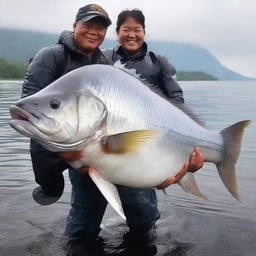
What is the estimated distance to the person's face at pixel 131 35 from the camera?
5273 mm


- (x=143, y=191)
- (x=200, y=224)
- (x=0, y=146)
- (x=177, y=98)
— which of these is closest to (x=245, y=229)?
(x=200, y=224)

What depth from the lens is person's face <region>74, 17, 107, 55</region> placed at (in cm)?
462

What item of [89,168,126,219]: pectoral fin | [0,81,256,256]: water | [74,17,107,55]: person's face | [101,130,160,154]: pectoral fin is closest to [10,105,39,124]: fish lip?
[101,130,160,154]: pectoral fin

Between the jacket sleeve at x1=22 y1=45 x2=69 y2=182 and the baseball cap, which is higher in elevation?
the baseball cap

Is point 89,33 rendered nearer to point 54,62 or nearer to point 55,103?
point 54,62

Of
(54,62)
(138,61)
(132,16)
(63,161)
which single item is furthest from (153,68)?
(63,161)

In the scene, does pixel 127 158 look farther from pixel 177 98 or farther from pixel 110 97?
pixel 177 98

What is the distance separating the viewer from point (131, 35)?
5258mm

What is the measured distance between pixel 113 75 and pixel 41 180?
1.55 m

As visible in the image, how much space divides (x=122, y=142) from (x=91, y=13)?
5.76 ft

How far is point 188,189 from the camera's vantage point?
460 cm

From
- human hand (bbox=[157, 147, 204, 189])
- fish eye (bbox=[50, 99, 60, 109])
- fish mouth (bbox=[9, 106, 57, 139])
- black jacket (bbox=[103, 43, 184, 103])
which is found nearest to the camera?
fish mouth (bbox=[9, 106, 57, 139])

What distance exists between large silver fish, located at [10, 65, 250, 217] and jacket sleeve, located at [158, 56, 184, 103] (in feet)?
2.97

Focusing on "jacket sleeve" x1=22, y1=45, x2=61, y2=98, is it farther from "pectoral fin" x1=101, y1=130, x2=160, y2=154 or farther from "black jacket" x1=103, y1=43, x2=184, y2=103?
"pectoral fin" x1=101, y1=130, x2=160, y2=154
